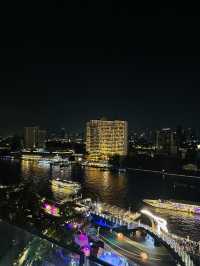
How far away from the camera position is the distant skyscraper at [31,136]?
3273cm

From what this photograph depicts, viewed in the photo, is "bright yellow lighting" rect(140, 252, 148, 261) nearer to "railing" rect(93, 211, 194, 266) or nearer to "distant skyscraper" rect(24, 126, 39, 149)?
"railing" rect(93, 211, 194, 266)

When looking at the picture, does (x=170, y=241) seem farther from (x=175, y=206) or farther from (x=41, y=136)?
(x=41, y=136)

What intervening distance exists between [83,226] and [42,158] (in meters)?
16.2

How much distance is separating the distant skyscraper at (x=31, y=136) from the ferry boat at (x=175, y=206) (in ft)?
80.4

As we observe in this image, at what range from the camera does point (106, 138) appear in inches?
875

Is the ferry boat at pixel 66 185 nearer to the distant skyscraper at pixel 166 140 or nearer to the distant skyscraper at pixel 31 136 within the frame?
the distant skyscraper at pixel 166 140

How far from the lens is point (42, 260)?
1.13 metres

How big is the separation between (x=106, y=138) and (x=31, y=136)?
531 inches

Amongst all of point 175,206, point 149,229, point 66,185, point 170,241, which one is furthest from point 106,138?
point 170,241

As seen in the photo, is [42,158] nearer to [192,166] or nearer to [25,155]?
[25,155]

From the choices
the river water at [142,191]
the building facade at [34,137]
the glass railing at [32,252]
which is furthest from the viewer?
the building facade at [34,137]

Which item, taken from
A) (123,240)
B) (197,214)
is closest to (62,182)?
(197,214)

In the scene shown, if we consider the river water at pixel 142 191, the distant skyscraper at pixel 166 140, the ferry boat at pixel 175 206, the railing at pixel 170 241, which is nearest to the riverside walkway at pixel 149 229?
the railing at pixel 170 241

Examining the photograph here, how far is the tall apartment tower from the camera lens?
2167 centimetres
